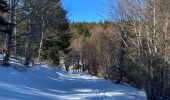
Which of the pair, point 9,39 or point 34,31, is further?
point 34,31

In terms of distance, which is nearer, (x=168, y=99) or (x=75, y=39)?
(x=168, y=99)

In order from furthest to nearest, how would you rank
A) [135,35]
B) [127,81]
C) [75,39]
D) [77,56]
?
[75,39]
[77,56]
[127,81]
[135,35]

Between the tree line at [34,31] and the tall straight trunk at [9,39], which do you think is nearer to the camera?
the tall straight trunk at [9,39]

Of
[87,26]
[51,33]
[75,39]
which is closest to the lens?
[51,33]

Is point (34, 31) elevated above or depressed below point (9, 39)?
above

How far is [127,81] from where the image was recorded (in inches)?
1676

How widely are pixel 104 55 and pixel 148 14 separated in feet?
150

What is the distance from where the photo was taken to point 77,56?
299 ft

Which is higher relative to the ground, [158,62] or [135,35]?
[135,35]

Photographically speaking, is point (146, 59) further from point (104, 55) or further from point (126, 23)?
point (104, 55)

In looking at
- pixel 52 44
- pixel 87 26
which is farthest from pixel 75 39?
pixel 52 44

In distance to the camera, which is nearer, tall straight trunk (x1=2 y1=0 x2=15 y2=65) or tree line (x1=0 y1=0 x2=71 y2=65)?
tall straight trunk (x1=2 y1=0 x2=15 y2=65)

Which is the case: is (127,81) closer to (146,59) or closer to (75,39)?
(146,59)

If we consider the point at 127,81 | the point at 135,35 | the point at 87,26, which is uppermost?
the point at 87,26
